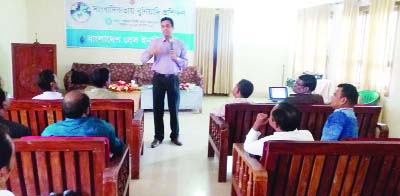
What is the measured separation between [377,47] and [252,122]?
3.19 m

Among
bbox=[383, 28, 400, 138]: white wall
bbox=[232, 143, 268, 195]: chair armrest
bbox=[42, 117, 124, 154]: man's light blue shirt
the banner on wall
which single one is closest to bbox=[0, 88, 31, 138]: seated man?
bbox=[42, 117, 124, 154]: man's light blue shirt

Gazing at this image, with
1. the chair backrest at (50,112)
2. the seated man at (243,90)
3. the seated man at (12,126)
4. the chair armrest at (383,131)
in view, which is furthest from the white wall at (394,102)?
the seated man at (12,126)

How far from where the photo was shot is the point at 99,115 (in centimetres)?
285

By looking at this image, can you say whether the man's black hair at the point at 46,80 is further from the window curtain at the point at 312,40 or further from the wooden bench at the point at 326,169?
the window curtain at the point at 312,40

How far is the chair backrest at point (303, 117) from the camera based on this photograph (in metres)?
2.99

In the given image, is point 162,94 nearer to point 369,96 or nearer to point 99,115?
Result: point 99,115

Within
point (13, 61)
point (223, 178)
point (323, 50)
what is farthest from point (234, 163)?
point (323, 50)

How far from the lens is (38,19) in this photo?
7.09 metres

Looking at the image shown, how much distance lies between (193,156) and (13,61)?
337 centimetres

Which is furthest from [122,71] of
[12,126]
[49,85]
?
[12,126]

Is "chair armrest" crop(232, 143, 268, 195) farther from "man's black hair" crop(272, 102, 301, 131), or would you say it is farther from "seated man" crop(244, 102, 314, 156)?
"man's black hair" crop(272, 102, 301, 131)

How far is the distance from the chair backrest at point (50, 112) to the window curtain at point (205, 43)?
5219mm

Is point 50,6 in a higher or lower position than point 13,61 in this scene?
higher

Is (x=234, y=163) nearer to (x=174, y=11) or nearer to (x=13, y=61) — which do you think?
(x=13, y=61)
